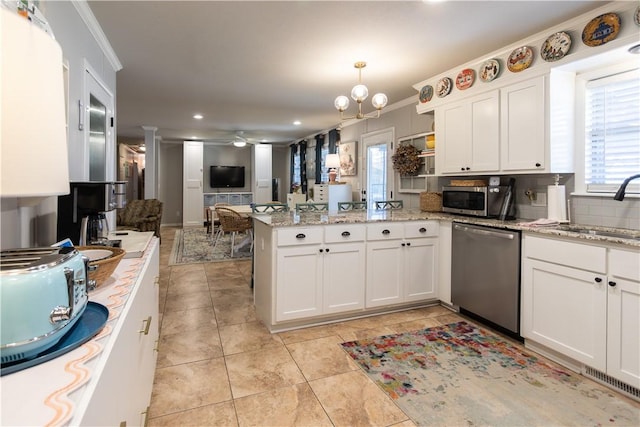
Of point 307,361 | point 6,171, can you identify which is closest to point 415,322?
point 307,361

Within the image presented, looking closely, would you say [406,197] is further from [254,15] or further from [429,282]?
[254,15]

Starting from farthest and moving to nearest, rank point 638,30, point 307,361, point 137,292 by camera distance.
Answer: point 307,361 → point 638,30 → point 137,292

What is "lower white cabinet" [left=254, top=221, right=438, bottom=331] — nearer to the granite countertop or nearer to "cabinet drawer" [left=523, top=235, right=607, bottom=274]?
the granite countertop

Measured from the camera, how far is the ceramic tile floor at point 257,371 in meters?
1.82

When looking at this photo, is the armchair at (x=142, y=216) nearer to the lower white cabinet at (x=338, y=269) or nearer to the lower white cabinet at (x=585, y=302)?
the lower white cabinet at (x=338, y=269)

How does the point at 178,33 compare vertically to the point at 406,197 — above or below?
above

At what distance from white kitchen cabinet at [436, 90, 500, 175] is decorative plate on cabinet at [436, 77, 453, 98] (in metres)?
0.15

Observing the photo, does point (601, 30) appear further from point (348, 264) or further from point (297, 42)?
point (348, 264)

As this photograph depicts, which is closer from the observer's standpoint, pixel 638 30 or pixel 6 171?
pixel 6 171

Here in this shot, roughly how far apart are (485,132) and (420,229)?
1.04 meters

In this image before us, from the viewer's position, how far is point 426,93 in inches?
152

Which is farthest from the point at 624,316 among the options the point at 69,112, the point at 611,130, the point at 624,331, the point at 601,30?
the point at 69,112

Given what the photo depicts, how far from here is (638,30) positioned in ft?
6.81

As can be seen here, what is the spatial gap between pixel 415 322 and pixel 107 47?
3.56m
